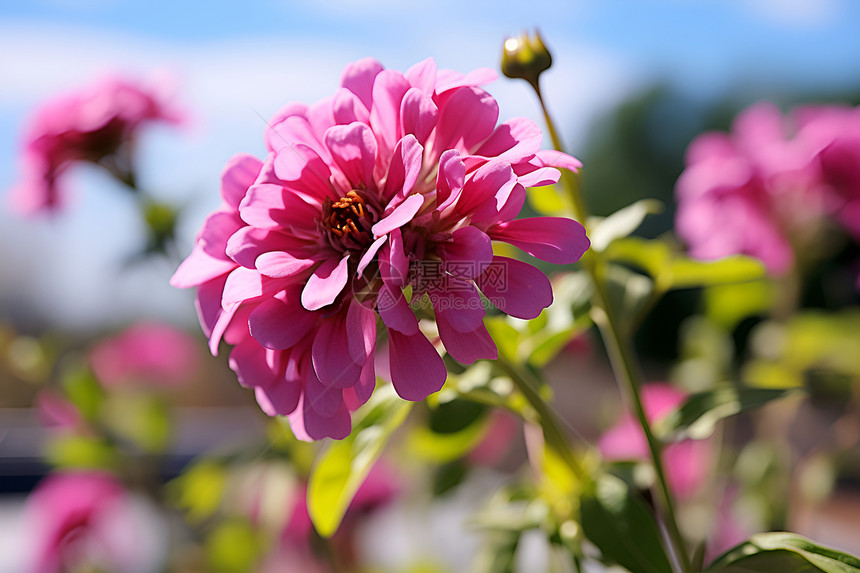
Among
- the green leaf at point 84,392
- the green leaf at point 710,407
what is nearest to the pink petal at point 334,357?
the green leaf at point 710,407

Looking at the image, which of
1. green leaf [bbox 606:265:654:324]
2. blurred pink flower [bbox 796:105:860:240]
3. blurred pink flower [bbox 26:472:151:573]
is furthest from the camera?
blurred pink flower [bbox 26:472:151:573]

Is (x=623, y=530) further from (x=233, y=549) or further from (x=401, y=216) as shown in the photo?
(x=233, y=549)

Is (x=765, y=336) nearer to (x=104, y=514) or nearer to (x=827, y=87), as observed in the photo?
(x=104, y=514)

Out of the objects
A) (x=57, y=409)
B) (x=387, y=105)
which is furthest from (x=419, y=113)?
(x=57, y=409)

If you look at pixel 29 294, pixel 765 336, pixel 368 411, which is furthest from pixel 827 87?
pixel 368 411

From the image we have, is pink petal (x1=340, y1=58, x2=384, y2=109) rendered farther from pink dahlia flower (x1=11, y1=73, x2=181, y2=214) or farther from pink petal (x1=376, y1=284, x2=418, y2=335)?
pink dahlia flower (x1=11, y1=73, x2=181, y2=214)

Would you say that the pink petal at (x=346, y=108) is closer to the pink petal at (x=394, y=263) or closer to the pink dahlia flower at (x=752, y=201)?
the pink petal at (x=394, y=263)

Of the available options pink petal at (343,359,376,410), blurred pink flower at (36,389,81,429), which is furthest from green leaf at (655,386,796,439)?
blurred pink flower at (36,389,81,429)

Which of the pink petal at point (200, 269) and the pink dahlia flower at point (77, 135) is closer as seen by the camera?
the pink petal at point (200, 269)
